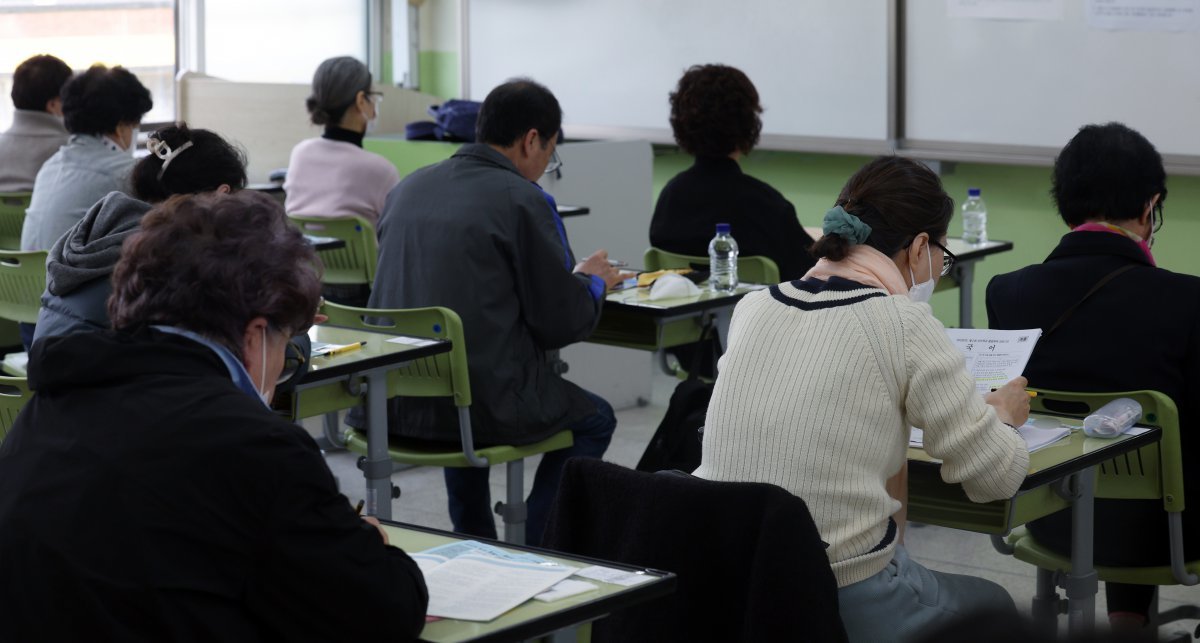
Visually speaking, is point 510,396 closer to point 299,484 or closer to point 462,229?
point 462,229

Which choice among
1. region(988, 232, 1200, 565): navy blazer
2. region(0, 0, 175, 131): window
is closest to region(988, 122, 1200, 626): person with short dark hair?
region(988, 232, 1200, 565): navy blazer

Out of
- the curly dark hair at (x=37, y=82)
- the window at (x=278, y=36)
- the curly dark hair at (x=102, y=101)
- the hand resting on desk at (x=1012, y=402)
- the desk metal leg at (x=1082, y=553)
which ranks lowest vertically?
the desk metal leg at (x=1082, y=553)

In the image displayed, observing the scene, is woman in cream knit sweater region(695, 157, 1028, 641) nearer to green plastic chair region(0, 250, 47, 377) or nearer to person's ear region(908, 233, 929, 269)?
person's ear region(908, 233, 929, 269)

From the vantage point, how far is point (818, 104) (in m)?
6.25

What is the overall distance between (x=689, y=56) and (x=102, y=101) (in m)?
2.90

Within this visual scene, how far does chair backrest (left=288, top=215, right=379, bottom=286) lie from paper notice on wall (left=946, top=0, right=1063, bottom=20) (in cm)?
251

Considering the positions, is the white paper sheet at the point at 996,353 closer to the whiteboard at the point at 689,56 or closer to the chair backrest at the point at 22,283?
the chair backrest at the point at 22,283

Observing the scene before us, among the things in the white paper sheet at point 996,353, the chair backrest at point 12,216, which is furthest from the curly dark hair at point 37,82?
the white paper sheet at point 996,353

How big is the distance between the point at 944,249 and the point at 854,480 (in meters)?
0.51

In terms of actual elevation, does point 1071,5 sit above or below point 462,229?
above

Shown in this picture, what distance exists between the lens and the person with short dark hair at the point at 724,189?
171 inches

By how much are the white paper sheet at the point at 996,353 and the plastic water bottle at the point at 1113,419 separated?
15 centimetres

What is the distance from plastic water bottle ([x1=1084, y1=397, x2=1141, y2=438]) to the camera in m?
2.56

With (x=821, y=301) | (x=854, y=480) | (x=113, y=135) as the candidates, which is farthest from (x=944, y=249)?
(x=113, y=135)
